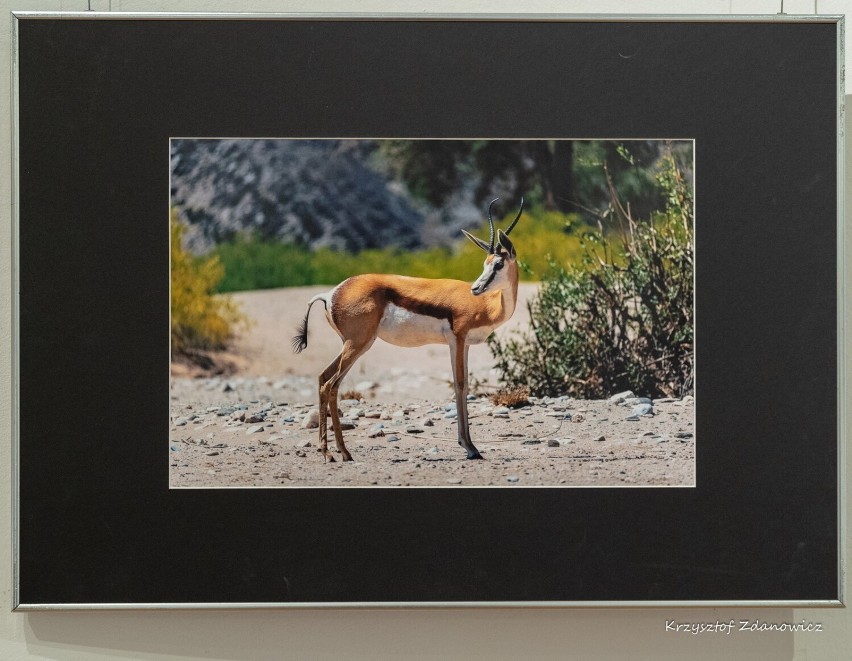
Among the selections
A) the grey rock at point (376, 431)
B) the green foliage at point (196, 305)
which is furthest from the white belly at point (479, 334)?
the green foliage at point (196, 305)

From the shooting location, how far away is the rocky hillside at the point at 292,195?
1532 mm

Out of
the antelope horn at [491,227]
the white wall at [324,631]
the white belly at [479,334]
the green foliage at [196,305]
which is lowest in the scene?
the white wall at [324,631]

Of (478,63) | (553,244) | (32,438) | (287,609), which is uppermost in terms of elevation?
(478,63)

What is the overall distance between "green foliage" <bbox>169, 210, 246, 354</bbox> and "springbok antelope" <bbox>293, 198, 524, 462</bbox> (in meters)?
0.15

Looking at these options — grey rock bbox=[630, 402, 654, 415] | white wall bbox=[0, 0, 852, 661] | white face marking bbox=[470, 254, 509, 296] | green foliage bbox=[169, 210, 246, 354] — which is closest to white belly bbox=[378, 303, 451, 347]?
white face marking bbox=[470, 254, 509, 296]

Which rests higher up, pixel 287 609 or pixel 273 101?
pixel 273 101

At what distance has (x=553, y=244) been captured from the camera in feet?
5.07

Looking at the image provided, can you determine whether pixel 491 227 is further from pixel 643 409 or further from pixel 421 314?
pixel 643 409

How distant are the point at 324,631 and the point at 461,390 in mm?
561

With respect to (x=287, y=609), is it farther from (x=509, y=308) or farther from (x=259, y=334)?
(x=509, y=308)

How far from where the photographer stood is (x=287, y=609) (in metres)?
1.52

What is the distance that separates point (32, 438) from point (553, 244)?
109 centimetres

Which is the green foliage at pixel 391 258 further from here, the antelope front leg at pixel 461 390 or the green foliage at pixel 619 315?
the antelope front leg at pixel 461 390

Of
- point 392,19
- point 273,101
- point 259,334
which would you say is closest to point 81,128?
point 273,101
